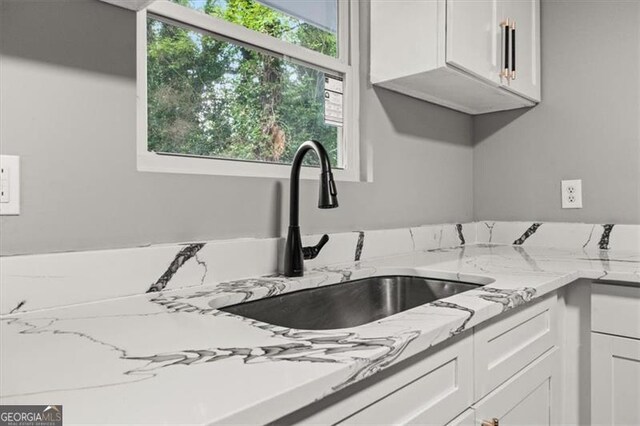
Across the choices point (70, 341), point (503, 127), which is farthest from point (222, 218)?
point (503, 127)

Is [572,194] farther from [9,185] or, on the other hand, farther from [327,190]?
[9,185]

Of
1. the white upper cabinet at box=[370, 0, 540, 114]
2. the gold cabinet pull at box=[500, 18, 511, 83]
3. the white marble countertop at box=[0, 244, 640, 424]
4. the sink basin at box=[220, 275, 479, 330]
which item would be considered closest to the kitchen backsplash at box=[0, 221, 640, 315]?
the white marble countertop at box=[0, 244, 640, 424]

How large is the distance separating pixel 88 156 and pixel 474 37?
129 cm

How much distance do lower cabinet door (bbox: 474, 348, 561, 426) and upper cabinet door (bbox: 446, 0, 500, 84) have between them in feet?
3.10

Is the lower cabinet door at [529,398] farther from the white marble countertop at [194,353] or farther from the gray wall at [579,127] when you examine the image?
the gray wall at [579,127]

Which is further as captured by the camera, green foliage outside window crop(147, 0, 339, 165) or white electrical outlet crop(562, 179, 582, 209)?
white electrical outlet crop(562, 179, 582, 209)

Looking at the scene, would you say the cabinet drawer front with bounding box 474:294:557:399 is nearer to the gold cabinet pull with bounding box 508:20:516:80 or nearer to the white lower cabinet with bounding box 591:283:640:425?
the white lower cabinet with bounding box 591:283:640:425

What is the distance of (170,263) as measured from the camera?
1.05 meters

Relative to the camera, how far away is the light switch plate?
0.85 metres

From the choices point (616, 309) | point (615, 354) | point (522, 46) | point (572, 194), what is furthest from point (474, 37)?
point (615, 354)

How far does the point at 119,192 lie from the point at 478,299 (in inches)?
31.6

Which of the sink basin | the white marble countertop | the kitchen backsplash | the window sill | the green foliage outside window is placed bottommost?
the sink basin

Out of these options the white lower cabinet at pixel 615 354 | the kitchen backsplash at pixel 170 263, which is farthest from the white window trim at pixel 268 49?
the white lower cabinet at pixel 615 354

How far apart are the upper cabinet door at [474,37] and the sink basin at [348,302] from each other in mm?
731
